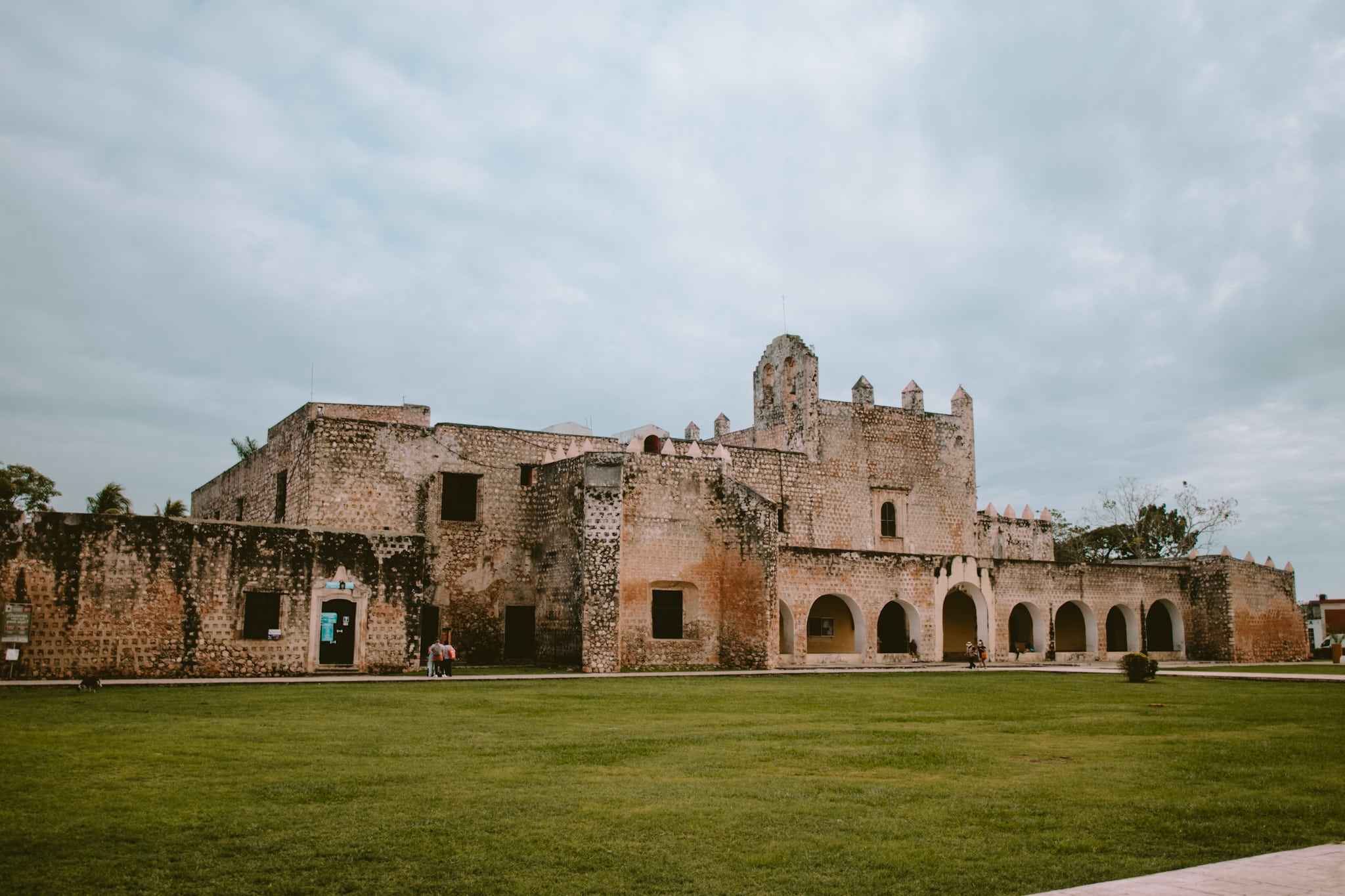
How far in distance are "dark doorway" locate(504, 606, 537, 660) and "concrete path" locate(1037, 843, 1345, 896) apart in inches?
904

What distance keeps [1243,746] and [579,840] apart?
7.28 m

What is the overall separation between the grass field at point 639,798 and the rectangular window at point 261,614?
7638 millimetres

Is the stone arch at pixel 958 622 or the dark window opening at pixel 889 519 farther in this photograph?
the dark window opening at pixel 889 519

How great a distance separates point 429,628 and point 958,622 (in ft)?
57.3

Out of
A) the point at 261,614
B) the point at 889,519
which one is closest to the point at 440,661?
the point at 261,614

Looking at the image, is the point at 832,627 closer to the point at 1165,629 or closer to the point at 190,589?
the point at 1165,629

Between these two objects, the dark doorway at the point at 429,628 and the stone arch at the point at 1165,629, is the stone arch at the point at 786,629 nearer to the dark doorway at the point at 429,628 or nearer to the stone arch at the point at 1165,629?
the dark doorway at the point at 429,628

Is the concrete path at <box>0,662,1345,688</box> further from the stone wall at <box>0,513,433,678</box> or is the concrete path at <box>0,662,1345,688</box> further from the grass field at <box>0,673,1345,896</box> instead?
the grass field at <box>0,673,1345,896</box>

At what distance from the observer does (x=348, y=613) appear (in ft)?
74.0

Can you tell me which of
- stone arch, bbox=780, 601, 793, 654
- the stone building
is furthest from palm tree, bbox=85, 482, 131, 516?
stone arch, bbox=780, 601, 793, 654

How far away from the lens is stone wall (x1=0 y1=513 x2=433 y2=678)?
19.0 metres

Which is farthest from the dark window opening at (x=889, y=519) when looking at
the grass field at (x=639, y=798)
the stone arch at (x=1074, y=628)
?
the grass field at (x=639, y=798)

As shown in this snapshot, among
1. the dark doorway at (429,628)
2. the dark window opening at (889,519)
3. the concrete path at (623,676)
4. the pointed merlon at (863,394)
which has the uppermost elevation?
the pointed merlon at (863,394)

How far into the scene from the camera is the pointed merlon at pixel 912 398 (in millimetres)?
36438
